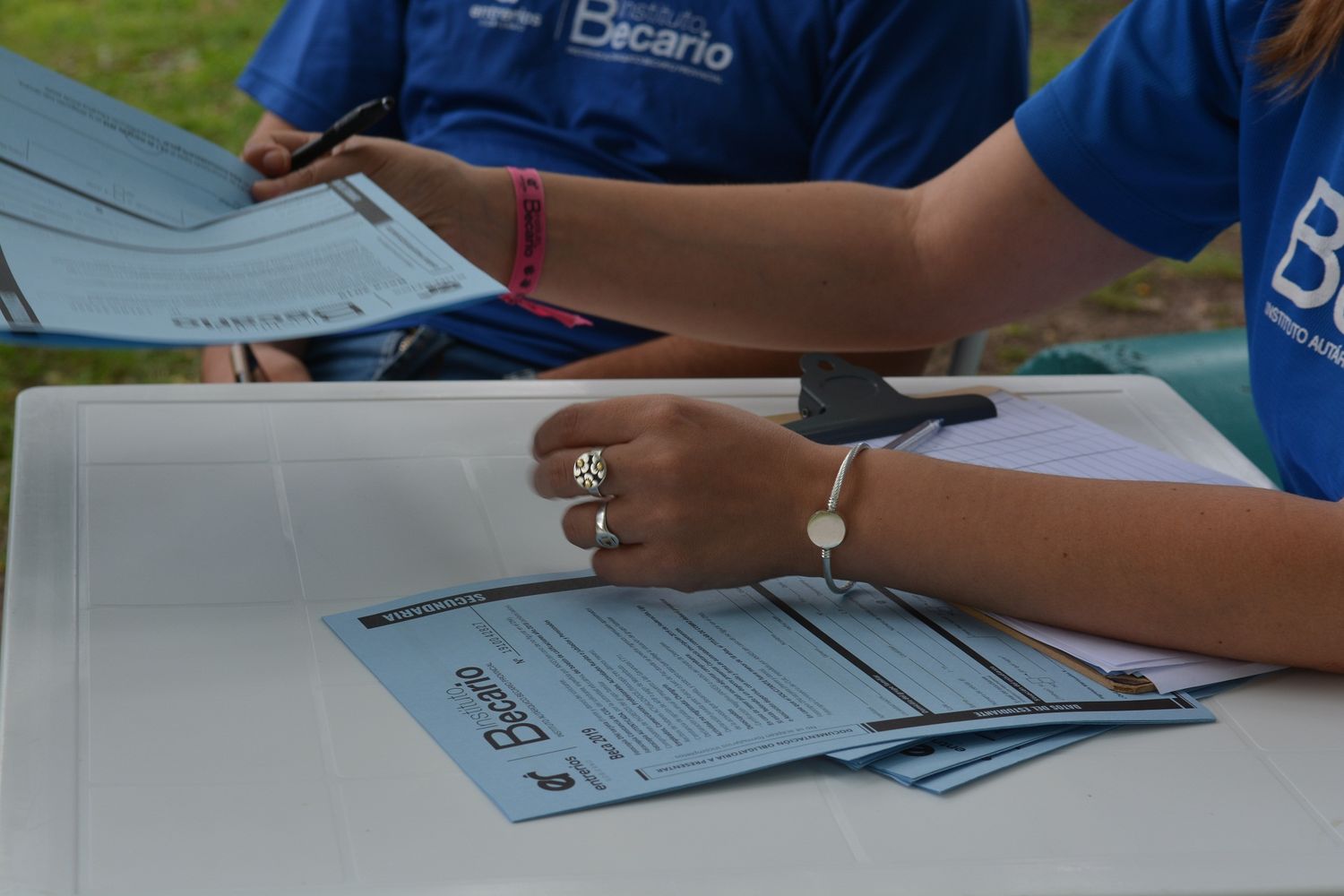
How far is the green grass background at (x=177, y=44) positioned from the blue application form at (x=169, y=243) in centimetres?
285

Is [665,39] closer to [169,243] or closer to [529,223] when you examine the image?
[529,223]

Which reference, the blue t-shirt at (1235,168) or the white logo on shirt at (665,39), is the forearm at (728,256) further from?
the white logo on shirt at (665,39)

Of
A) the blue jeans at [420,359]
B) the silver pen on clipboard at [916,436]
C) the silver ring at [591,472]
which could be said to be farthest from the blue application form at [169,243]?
the blue jeans at [420,359]

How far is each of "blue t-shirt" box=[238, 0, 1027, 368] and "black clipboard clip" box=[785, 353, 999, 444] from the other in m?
0.48

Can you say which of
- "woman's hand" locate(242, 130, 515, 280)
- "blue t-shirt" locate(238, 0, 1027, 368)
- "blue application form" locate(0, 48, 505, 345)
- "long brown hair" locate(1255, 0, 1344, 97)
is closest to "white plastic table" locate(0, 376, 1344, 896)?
"blue application form" locate(0, 48, 505, 345)

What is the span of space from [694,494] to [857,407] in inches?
9.4

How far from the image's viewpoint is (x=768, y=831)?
1.93 ft

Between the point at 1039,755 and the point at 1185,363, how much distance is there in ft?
2.71

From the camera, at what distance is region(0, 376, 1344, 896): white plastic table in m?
0.56

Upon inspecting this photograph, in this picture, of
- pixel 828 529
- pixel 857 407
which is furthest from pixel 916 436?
pixel 828 529

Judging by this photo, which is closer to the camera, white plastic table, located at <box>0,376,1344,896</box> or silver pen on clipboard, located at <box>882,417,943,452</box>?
white plastic table, located at <box>0,376,1344,896</box>

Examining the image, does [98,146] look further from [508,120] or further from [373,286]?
[508,120]

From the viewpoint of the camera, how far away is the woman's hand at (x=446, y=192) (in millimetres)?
1061

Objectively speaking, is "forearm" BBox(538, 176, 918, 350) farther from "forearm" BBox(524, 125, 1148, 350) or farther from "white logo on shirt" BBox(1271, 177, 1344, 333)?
"white logo on shirt" BBox(1271, 177, 1344, 333)
